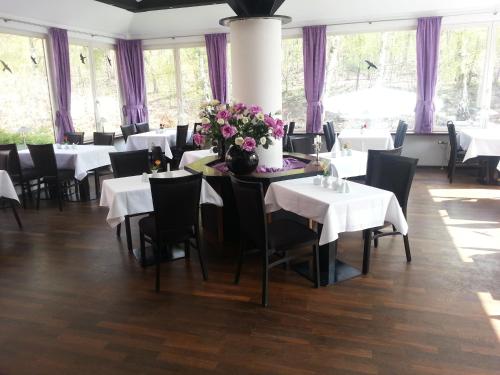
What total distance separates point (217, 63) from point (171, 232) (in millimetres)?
6041

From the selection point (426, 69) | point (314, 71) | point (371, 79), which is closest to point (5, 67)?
point (314, 71)

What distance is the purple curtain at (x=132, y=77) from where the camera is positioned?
918 centimetres

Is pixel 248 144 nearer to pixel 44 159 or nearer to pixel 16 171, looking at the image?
pixel 44 159

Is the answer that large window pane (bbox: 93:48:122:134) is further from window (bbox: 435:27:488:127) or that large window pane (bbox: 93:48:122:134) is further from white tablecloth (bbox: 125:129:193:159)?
window (bbox: 435:27:488:127)

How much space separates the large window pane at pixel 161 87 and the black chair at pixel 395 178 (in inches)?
254

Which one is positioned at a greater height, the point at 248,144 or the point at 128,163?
the point at 248,144

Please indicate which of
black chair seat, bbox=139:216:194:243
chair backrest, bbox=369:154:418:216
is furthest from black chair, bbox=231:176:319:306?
chair backrest, bbox=369:154:418:216

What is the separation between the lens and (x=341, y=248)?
4176 mm

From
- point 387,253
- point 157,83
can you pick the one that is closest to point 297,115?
point 157,83

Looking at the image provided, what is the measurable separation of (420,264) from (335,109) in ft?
17.6

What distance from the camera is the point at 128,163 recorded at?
478 cm

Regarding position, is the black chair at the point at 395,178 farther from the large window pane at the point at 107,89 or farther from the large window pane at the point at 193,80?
the large window pane at the point at 107,89

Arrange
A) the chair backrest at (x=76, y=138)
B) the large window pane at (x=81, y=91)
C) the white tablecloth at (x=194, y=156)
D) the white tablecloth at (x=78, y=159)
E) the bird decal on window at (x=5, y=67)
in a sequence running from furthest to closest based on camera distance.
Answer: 1. the large window pane at (x=81, y=91)
2. the chair backrest at (x=76, y=138)
3. the bird decal on window at (x=5, y=67)
4. the white tablecloth at (x=78, y=159)
5. the white tablecloth at (x=194, y=156)

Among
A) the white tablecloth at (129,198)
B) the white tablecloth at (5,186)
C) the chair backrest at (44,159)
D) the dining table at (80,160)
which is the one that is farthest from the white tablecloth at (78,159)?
the white tablecloth at (129,198)
